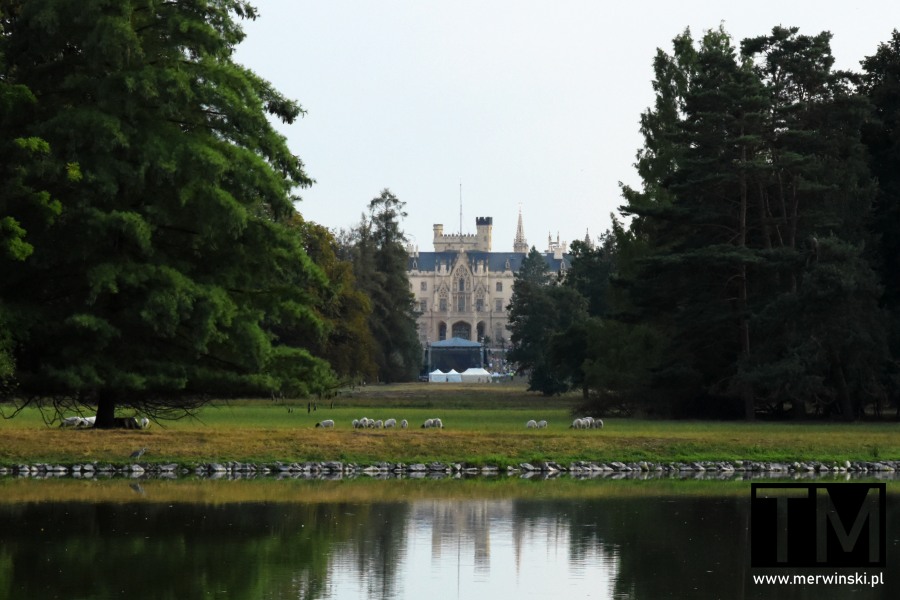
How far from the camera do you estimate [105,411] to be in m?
29.6

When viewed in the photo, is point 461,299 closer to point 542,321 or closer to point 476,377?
point 476,377

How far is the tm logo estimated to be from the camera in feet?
50.3

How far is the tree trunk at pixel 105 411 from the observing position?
29.3 metres

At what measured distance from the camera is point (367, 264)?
278ft

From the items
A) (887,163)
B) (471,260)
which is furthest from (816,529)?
(471,260)

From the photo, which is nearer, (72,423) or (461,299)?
(72,423)

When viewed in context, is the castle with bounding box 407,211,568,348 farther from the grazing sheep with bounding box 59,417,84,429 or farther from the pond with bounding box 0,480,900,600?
the pond with bounding box 0,480,900,600

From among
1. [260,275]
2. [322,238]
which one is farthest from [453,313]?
[260,275]

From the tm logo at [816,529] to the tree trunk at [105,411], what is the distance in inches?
510

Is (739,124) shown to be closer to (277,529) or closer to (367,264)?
(277,529)

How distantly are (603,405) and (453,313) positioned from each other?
464 feet

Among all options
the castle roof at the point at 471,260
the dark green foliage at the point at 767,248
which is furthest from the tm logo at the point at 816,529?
the castle roof at the point at 471,260

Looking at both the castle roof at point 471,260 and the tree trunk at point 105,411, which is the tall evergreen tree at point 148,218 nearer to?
the tree trunk at point 105,411

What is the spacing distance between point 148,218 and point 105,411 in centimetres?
423
